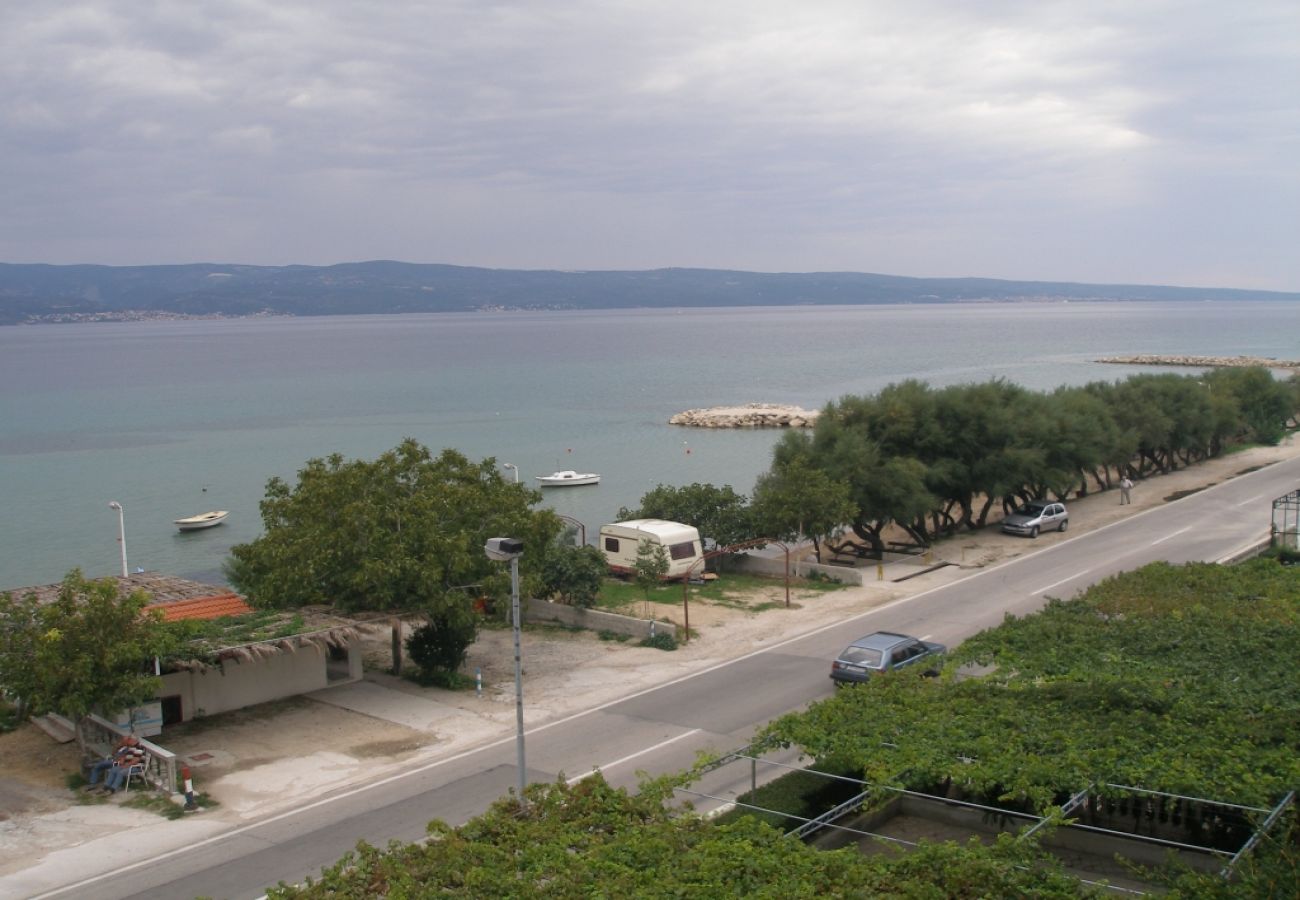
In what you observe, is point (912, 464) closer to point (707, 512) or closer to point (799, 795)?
point (707, 512)

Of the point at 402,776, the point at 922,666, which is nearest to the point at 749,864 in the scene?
the point at 922,666

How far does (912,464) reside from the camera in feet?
124

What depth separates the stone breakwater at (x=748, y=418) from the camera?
98438 millimetres

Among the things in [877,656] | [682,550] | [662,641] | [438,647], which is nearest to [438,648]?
[438,647]

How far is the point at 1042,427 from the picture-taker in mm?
41969

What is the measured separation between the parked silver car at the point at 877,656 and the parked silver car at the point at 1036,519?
1993 cm

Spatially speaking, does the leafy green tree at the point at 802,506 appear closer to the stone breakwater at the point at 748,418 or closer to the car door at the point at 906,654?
the car door at the point at 906,654

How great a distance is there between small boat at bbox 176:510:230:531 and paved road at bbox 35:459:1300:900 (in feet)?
137

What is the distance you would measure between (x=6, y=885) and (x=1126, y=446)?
4621cm

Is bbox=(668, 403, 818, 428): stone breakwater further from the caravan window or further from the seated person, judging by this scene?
the seated person

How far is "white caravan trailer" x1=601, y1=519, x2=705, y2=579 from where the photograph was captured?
113ft

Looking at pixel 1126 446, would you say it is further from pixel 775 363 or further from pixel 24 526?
pixel 775 363

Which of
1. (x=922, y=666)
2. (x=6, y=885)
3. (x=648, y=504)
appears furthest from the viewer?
(x=648, y=504)

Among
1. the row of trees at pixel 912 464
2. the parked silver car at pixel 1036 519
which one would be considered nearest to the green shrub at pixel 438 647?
the row of trees at pixel 912 464
